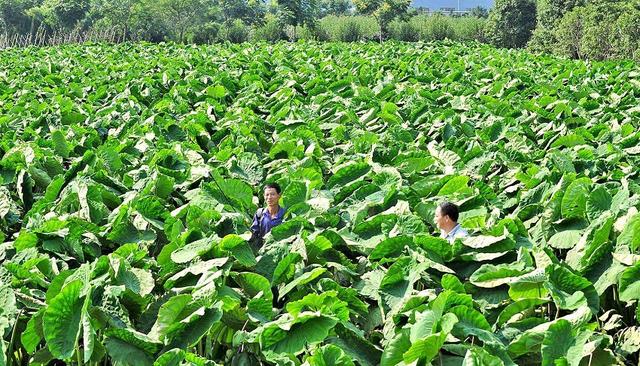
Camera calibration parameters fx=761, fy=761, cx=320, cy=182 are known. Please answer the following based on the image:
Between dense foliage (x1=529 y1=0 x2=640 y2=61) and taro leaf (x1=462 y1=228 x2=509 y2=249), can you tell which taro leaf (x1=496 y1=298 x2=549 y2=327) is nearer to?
taro leaf (x1=462 y1=228 x2=509 y2=249)

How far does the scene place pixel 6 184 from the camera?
21.4 feet

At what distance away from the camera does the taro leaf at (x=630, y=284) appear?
3.86m

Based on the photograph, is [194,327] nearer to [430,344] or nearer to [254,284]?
[254,284]

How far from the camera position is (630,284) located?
3.91m

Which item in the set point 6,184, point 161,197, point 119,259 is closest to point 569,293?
point 119,259

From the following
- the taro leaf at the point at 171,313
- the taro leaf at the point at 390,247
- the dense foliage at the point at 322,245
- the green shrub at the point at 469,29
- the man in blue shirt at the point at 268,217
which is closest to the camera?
the dense foliage at the point at 322,245

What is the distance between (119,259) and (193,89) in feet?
30.2

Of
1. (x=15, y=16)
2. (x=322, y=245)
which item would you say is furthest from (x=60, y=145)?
(x=15, y=16)

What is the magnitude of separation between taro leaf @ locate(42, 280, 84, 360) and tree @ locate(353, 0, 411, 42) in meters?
→ 43.8

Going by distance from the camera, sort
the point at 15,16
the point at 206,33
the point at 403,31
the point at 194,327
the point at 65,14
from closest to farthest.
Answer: the point at 194,327 < the point at 206,33 < the point at 65,14 < the point at 403,31 < the point at 15,16

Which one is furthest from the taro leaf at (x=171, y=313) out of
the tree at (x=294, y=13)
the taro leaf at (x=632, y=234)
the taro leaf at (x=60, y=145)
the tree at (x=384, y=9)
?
the tree at (x=384, y=9)

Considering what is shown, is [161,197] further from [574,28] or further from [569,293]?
[574,28]

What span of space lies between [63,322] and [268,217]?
234cm

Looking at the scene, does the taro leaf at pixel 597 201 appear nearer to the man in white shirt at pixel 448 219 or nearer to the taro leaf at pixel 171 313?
the man in white shirt at pixel 448 219
